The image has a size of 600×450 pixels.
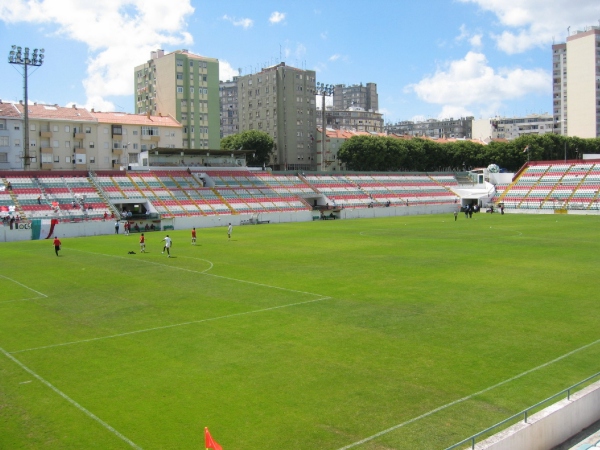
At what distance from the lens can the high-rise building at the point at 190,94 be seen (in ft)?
346

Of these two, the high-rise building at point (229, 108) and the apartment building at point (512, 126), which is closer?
the apartment building at point (512, 126)

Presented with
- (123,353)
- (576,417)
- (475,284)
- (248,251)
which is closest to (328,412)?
(576,417)

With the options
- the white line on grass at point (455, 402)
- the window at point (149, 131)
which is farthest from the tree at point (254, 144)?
the white line on grass at point (455, 402)

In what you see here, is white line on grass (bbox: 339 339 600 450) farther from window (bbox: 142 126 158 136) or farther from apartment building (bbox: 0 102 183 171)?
window (bbox: 142 126 158 136)

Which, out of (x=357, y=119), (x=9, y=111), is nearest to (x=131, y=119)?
(x=9, y=111)

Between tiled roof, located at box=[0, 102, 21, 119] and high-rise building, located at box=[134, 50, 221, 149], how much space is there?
2796 cm

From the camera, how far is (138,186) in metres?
69.1

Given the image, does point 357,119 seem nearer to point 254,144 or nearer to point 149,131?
point 254,144

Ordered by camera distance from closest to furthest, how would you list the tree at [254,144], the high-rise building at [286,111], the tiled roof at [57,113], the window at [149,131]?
the tiled roof at [57,113]
the window at [149,131]
the tree at [254,144]
the high-rise building at [286,111]

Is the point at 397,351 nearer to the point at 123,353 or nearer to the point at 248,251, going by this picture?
the point at 123,353

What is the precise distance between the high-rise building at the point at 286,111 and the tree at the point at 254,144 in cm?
1096

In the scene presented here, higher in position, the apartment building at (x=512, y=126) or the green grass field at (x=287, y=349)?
the apartment building at (x=512, y=126)

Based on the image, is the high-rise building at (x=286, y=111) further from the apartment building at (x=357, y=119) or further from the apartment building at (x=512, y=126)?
the apartment building at (x=512, y=126)

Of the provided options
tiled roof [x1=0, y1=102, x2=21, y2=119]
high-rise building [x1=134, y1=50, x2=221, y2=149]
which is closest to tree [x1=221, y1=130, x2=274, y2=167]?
high-rise building [x1=134, y1=50, x2=221, y2=149]
